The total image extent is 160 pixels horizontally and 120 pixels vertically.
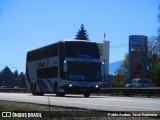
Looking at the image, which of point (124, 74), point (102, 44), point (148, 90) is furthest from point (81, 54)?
point (124, 74)

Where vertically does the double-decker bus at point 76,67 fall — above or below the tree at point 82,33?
below

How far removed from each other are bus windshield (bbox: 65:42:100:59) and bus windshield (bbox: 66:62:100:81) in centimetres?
61

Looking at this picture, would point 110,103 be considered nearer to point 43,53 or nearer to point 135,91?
point 43,53

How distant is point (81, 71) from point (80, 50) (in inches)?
63.1

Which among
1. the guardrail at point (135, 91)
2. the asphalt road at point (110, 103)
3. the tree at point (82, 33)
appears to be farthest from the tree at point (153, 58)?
the asphalt road at point (110, 103)

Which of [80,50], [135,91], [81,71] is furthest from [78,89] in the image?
[135,91]

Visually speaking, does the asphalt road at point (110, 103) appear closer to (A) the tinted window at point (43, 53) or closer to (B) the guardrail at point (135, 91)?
(A) the tinted window at point (43, 53)

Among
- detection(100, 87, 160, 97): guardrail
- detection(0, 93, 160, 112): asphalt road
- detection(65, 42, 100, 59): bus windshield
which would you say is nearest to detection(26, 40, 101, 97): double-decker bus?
detection(65, 42, 100, 59): bus windshield

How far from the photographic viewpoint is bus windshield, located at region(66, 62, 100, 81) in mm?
30844

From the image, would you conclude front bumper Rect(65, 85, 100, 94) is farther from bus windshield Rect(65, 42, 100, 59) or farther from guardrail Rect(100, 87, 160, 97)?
guardrail Rect(100, 87, 160, 97)

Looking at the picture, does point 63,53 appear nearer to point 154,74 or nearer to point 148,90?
point 148,90

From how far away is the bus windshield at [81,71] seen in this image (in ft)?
101

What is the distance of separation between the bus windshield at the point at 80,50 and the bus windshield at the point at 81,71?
0.61m

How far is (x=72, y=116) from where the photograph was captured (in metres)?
11.7
